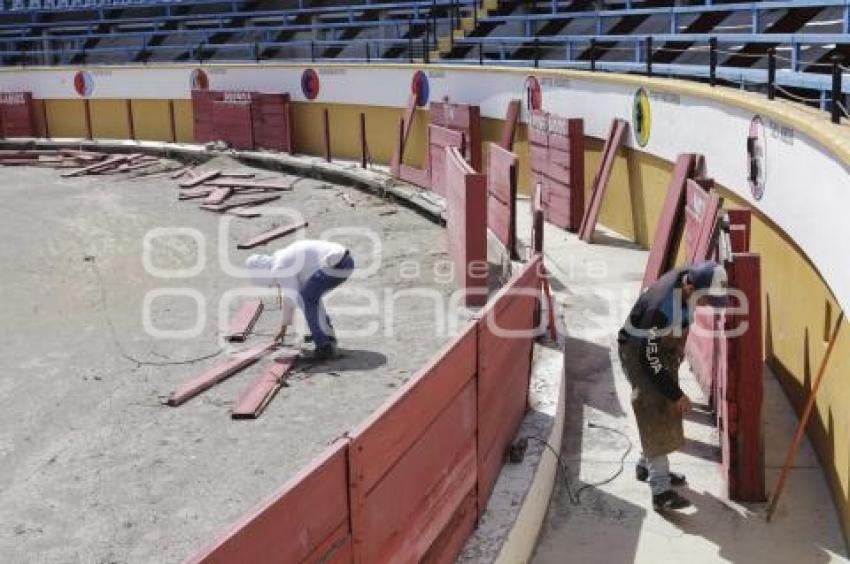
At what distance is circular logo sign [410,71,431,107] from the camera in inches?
706

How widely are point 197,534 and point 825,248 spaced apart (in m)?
4.11

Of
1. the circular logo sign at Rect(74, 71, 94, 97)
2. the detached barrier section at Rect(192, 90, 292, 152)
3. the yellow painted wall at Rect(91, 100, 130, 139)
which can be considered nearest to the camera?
the detached barrier section at Rect(192, 90, 292, 152)

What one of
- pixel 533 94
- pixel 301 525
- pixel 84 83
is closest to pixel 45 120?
pixel 84 83

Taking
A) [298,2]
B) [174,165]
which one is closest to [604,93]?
[174,165]

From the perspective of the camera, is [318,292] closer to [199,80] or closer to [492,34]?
[492,34]

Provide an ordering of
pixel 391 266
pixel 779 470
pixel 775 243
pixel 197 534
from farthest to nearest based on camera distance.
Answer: pixel 391 266, pixel 775 243, pixel 779 470, pixel 197 534

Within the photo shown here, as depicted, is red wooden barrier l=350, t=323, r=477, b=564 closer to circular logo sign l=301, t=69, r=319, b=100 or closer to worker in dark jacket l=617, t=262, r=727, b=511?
worker in dark jacket l=617, t=262, r=727, b=511

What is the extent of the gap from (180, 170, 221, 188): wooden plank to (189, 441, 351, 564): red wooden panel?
16.2m

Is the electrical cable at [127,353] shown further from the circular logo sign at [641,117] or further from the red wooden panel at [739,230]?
the circular logo sign at [641,117]

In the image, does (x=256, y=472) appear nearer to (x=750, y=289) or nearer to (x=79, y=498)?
(x=79, y=498)

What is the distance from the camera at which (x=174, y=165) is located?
21969 mm

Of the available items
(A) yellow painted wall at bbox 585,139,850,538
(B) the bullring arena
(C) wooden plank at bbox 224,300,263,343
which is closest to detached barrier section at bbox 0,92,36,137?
(B) the bullring arena

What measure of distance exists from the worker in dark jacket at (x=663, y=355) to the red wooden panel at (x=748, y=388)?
16 cm

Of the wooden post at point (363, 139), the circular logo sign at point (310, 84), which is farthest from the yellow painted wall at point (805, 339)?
the circular logo sign at point (310, 84)
